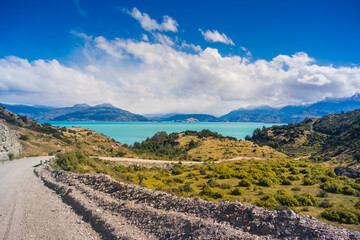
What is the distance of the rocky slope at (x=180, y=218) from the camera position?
618 cm

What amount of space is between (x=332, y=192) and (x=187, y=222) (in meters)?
16.0

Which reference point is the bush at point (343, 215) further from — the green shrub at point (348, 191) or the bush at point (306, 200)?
the green shrub at point (348, 191)

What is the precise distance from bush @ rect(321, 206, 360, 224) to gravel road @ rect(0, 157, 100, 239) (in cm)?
1227

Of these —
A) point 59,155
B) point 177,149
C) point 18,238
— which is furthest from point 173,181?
point 177,149

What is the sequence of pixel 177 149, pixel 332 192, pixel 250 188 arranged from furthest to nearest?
pixel 177 149 < pixel 250 188 < pixel 332 192

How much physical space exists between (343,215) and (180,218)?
959 centimetres

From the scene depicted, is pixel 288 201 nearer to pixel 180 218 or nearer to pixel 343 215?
pixel 343 215

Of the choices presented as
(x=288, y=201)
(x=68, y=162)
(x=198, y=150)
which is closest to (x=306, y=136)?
(x=198, y=150)

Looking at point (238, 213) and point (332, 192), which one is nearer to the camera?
point (238, 213)

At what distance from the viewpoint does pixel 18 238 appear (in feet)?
22.8

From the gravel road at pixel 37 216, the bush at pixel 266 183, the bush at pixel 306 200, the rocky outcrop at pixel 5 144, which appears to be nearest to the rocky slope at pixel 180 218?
the gravel road at pixel 37 216

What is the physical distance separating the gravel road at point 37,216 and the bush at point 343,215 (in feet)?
40.3

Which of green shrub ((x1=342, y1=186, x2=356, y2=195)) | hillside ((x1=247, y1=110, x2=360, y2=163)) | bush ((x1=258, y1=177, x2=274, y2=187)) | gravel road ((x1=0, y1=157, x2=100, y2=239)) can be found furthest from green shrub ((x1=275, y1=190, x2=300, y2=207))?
hillside ((x1=247, y1=110, x2=360, y2=163))

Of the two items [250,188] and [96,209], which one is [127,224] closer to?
[96,209]
